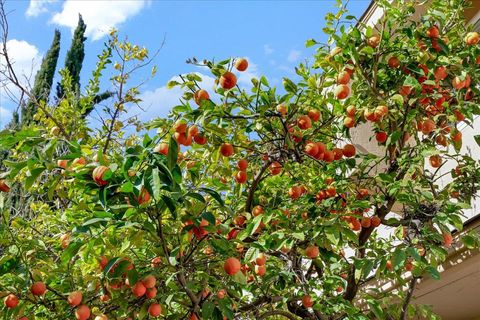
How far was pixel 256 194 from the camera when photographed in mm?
4414

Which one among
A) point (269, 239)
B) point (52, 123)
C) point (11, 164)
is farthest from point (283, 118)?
point (52, 123)

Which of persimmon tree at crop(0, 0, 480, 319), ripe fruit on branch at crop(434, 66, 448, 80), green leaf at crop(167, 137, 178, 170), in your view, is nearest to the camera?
green leaf at crop(167, 137, 178, 170)

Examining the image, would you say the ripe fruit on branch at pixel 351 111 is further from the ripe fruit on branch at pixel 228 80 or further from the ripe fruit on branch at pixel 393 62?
the ripe fruit on branch at pixel 228 80

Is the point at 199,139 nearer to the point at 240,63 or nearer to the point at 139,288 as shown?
the point at 240,63

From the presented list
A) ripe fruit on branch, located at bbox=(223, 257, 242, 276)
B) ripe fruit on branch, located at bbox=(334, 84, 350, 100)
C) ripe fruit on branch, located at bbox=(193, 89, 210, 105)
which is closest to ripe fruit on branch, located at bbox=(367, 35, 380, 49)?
ripe fruit on branch, located at bbox=(334, 84, 350, 100)

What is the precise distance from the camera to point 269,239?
3.25m

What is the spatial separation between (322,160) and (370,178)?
20.4 inches

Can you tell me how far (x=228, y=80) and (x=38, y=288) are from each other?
5.40ft

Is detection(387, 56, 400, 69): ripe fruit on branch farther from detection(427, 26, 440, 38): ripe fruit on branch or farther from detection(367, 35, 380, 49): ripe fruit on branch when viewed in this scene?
detection(427, 26, 440, 38): ripe fruit on branch

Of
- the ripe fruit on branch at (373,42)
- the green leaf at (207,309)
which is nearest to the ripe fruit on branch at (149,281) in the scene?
the green leaf at (207,309)

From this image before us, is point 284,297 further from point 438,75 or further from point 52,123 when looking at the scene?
point 52,123

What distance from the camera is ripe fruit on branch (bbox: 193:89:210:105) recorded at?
10.7 feet

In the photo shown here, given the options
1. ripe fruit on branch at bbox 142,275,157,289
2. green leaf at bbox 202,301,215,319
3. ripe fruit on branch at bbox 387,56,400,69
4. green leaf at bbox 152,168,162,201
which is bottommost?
green leaf at bbox 202,301,215,319

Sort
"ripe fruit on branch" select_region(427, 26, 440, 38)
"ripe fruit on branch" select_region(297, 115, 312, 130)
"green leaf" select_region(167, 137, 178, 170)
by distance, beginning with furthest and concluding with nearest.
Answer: "ripe fruit on branch" select_region(427, 26, 440, 38), "ripe fruit on branch" select_region(297, 115, 312, 130), "green leaf" select_region(167, 137, 178, 170)
